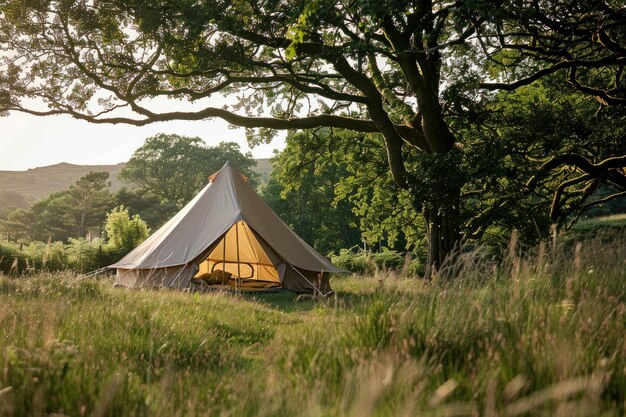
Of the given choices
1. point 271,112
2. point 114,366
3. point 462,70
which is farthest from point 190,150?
point 114,366

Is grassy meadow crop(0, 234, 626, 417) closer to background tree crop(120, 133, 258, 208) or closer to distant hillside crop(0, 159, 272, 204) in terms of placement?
background tree crop(120, 133, 258, 208)

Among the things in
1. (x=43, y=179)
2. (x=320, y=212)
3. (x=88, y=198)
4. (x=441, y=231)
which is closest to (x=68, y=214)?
(x=88, y=198)

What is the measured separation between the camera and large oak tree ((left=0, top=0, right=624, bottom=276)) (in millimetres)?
9953

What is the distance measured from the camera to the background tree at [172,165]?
47906 millimetres

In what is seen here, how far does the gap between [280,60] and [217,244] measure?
3753 millimetres

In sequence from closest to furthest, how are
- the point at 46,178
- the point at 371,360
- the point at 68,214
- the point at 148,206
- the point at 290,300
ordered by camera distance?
1. the point at 371,360
2. the point at 290,300
3. the point at 148,206
4. the point at 68,214
5. the point at 46,178

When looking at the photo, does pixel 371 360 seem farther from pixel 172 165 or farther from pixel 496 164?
pixel 172 165

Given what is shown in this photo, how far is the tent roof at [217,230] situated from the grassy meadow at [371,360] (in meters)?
6.39

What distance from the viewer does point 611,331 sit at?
11.6 ft

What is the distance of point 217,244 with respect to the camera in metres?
12.1

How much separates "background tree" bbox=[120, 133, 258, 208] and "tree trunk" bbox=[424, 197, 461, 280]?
36.7 m

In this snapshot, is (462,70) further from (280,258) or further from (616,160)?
(280,258)

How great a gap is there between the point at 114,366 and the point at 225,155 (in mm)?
46823

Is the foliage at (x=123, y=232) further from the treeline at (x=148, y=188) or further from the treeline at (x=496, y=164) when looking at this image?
the treeline at (x=148, y=188)
